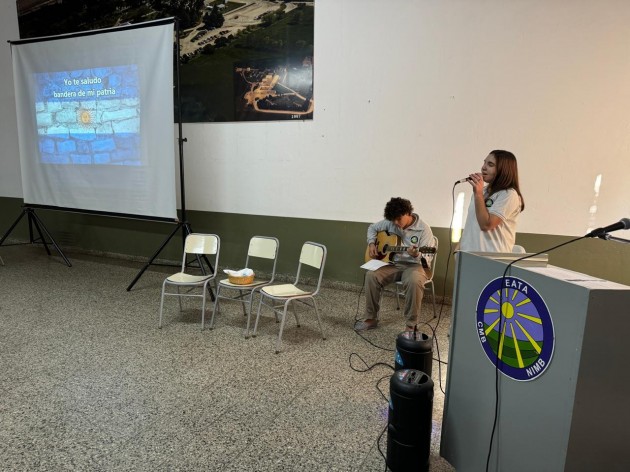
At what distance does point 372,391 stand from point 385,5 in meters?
3.61

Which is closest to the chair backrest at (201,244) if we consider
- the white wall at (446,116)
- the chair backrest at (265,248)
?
the chair backrest at (265,248)

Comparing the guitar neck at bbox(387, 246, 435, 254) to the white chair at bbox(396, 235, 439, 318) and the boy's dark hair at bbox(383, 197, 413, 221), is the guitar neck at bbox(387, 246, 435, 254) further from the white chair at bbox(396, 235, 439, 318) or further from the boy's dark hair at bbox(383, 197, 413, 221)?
the boy's dark hair at bbox(383, 197, 413, 221)

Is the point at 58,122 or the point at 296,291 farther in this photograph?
the point at 58,122

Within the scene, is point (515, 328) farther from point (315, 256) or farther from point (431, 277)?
point (431, 277)

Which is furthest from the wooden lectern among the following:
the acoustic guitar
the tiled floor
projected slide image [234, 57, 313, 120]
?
projected slide image [234, 57, 313, 120]

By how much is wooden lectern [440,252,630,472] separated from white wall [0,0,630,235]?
2.64 meters

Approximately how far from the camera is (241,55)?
15.2 feet

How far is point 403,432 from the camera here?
1.69m

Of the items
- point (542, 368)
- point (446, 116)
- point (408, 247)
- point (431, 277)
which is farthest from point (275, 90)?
point (542, 368)

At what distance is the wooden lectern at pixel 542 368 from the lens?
112 centimetres

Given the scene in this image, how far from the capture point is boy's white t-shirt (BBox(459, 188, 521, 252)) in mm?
2326

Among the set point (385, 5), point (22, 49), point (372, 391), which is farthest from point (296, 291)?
point (22, 49)

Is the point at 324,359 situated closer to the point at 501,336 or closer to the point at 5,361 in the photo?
the point at 501,336

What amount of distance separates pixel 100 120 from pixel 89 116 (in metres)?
0.18
